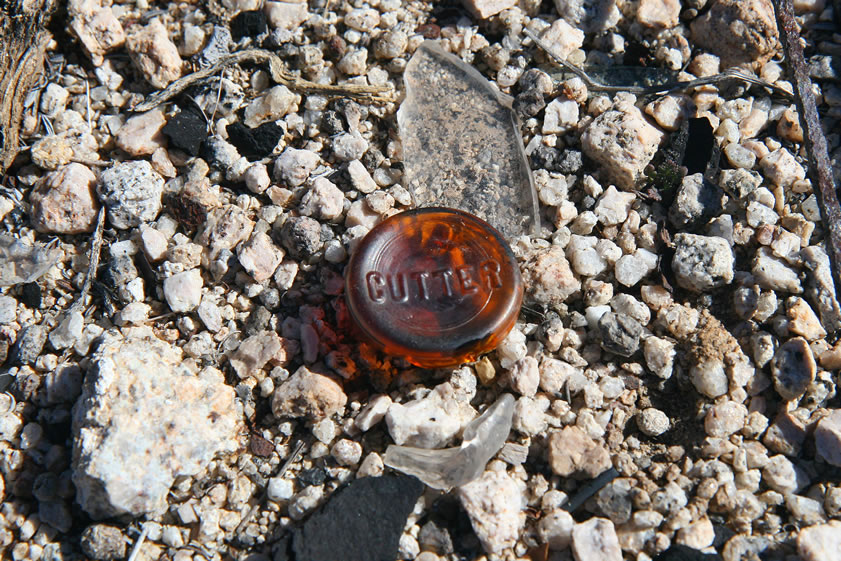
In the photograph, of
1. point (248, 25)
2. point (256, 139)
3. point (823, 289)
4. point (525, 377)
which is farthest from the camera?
point (248, 25)

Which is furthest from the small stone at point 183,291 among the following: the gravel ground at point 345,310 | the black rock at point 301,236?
the black rock at point 301,236

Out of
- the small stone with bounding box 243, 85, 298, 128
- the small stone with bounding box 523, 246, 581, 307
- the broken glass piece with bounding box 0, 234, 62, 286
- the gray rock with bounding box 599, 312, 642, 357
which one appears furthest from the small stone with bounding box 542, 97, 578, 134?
the broken glass piece with bounding box 0, 234, 62, 286

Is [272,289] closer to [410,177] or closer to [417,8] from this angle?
[410,177]

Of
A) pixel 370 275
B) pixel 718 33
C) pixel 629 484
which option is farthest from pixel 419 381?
pixel 718 33

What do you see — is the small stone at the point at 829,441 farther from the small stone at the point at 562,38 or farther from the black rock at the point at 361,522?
the small stone at the point at 562,38

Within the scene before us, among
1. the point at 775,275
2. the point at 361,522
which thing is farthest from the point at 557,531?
the point at 775,275

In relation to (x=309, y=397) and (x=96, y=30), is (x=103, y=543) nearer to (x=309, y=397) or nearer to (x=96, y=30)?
(x=309, y=397)

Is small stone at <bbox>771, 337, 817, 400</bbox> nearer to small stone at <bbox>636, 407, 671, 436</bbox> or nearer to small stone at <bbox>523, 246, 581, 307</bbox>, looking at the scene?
small stone at <bbox>636, 407, 671, 436</bbox>
